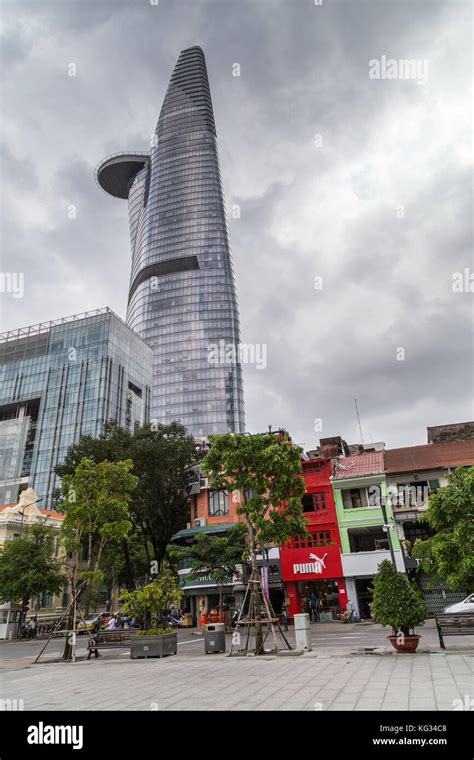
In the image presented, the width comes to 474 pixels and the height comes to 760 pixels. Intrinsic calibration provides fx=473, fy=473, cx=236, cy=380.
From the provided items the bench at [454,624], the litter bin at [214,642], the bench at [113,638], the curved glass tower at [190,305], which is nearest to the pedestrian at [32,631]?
the bench at [113,638]

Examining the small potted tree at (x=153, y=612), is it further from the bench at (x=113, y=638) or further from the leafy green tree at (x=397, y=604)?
the leafy green tree at (x=397, y=604)

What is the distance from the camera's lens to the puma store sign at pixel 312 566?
1367 inches

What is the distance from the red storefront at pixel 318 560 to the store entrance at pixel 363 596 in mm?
1065

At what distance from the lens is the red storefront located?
34.4m

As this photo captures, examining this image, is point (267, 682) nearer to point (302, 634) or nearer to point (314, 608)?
point (302, 634)

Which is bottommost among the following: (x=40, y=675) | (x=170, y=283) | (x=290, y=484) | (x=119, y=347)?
(x=40, y=675)

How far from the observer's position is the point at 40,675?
51.5ft

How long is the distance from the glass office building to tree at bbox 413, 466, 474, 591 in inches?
3281

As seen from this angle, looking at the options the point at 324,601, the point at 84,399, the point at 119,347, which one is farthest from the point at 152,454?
the point at 119,347

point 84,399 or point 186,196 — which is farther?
point 186,196

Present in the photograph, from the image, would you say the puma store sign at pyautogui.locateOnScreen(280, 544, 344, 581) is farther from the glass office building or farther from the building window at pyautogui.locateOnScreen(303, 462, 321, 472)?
the glass office building

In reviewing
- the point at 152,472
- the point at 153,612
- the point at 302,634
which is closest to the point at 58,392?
the point at 152,472
